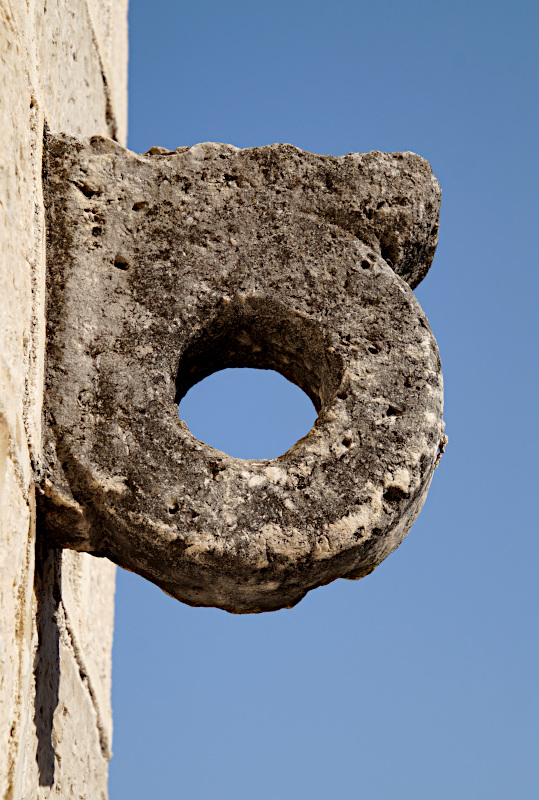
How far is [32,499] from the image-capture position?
1.97 meters

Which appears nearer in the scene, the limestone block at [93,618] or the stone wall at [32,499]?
the stone wall at [32,499]

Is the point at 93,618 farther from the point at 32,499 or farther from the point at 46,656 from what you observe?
the point at 32,499

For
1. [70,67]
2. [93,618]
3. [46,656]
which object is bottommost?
[46,656]

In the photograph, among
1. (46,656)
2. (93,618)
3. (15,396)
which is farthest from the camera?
(93,618)

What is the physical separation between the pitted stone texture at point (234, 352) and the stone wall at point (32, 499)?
0.36 ft

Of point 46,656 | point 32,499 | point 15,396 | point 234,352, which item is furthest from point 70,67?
point 46,656

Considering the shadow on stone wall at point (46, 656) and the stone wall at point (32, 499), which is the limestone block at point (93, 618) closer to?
the stone wall at point (32, 499)

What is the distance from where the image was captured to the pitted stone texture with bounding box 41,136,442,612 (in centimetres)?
199

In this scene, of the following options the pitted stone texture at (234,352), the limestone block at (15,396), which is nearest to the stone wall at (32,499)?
the limestone block at (15,396)

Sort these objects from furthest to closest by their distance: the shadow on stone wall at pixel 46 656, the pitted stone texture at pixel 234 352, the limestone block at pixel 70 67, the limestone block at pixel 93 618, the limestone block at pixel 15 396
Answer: the limestone block at pixel 93 618 → the limestone block at pixel 70 67 → the shadow on stone wall at pixel 46 656 → the pitted stone texture at pixel 234 352 → the limestone block at pixel 15 396

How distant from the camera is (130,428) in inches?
81.0

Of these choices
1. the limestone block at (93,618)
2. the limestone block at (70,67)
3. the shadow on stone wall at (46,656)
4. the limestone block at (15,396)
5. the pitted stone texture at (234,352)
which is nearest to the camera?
the limestone block at (15,396)

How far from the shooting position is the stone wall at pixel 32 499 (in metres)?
1.82

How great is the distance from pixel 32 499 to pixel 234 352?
69 cm
